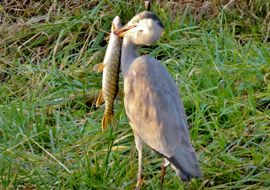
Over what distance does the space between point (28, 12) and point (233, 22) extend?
1555mm

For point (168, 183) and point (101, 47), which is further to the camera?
point (101, 47)

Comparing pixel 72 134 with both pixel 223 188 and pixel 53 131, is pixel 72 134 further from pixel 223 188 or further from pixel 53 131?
pixel 223 188

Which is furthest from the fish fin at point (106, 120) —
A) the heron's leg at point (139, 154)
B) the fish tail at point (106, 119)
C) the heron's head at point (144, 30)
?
the heron's head at point (144, 30)

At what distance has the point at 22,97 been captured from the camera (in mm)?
5766

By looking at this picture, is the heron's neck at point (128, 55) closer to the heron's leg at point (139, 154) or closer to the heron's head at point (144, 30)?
the heron's head at point (144, 30)

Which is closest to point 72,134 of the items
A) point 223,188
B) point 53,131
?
point 53,131

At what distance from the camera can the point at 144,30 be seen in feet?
13.9

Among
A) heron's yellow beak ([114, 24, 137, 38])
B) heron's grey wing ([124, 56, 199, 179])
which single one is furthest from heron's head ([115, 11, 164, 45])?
heron's grey wing ([124, 56, 199, 179])

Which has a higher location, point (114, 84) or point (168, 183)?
point (114, 84)

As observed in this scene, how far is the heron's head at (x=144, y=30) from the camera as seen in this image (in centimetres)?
422

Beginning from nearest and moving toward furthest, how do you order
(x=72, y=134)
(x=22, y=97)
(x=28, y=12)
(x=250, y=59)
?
(x=72, y=134)
(x=250, y=59)
(x=22, y=97)
(x=28, y=12)

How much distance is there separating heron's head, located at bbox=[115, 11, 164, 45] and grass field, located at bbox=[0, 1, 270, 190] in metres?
0.52

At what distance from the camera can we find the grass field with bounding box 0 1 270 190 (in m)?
4.49

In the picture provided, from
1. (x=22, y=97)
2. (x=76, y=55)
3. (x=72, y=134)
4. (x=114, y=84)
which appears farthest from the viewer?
(x=76, y=55)
